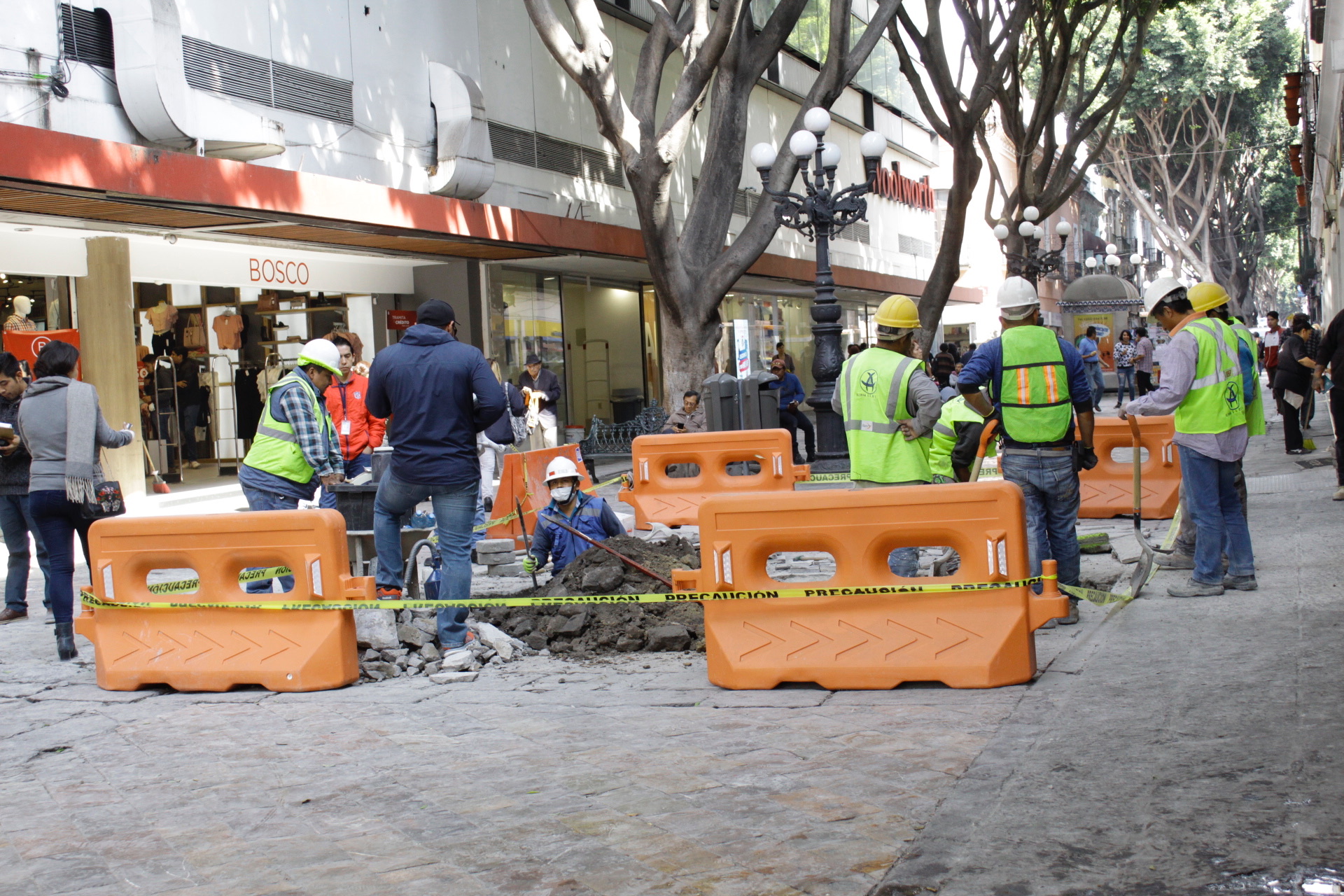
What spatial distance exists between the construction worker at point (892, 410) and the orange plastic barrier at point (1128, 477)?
15.1 feet

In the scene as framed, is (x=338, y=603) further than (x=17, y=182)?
No

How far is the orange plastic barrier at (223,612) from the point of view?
19.7ft

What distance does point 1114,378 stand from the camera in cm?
3534

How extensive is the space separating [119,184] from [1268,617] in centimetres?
1041

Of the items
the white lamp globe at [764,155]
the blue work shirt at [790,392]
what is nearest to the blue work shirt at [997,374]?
the white lamp globe at [764,155]

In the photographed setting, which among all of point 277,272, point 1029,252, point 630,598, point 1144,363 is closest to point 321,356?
point 630,598

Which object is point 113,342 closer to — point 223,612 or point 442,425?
point 223,612

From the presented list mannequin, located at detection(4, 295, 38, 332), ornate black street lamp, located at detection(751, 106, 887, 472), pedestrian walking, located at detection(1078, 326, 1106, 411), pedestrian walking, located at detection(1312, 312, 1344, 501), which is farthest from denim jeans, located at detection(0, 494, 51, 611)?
pedestrian walking, located at detection(1078, 326, 1106, 411)

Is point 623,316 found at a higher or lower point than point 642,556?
higher

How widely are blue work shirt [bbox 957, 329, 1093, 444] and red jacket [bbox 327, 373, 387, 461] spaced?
469 cm

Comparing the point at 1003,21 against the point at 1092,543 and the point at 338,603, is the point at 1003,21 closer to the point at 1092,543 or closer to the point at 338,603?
the point at 1092,543

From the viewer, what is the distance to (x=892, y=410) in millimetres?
6578

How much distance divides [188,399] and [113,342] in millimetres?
3530

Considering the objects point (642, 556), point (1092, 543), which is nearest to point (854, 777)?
point (642, 556)
